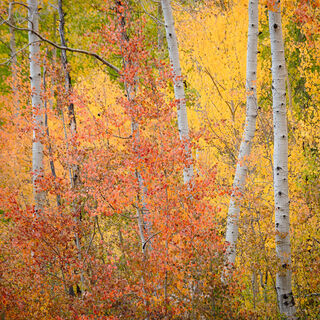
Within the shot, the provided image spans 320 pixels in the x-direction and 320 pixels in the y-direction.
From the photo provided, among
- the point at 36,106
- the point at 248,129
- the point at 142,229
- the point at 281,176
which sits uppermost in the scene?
the point at 36,106

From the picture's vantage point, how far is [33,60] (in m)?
6.51

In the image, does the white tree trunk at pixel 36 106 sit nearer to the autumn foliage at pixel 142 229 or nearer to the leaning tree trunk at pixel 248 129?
the autumn foliage at pixel 142 229

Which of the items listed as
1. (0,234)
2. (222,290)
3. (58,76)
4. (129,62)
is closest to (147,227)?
(222,290)

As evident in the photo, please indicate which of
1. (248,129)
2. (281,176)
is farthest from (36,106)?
(281,176)

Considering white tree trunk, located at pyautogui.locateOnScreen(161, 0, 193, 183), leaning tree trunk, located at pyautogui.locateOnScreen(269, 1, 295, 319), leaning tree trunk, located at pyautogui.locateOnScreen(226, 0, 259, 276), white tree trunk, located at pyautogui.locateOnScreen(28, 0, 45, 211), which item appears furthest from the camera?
white tree trunk, located at pyautogui.locateOnScreen(28, 0, 45, 211)

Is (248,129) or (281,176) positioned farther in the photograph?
(248,129)

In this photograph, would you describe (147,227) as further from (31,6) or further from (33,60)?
(31,6)

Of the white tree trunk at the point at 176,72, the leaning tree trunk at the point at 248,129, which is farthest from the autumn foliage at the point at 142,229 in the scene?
the leaning tree trunk at the point at 248,129

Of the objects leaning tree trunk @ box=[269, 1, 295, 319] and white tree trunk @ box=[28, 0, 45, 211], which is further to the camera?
white tree trunk @ box=[28, 0, 45, 211]

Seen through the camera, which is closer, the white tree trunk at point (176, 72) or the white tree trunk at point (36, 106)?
the white tree trunk at point (176, 72)

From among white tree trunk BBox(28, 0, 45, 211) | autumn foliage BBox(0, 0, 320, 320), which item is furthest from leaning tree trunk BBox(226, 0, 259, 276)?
white tree trunk BBox(28, 0, 45, 211)

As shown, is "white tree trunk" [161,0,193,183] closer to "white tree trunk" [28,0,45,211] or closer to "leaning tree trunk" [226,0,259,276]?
"leaning tree trunk" [226,0,259,276]

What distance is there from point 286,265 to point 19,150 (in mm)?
13111

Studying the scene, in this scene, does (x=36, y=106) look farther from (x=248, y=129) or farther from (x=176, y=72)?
(x=248, y=129)
